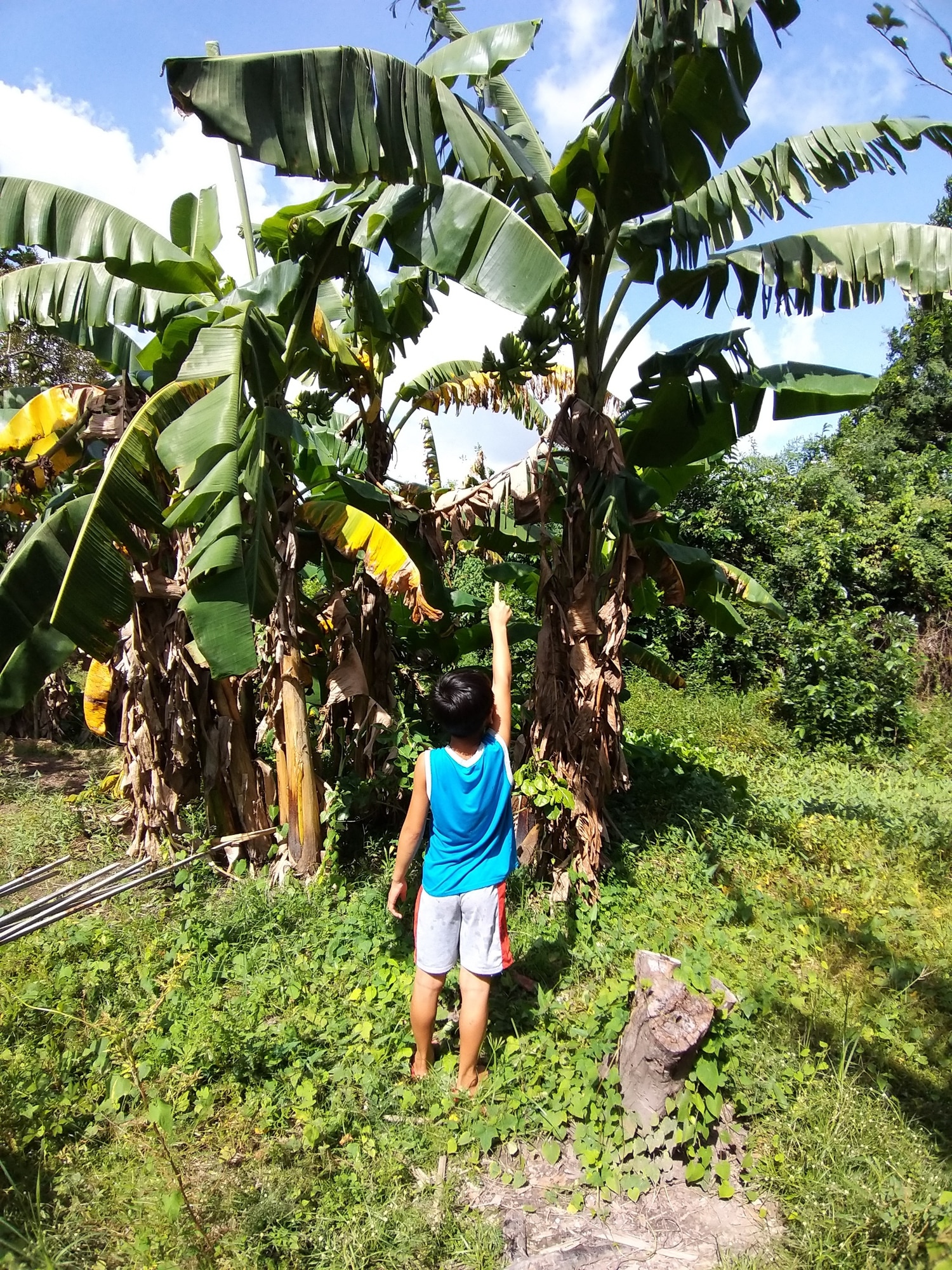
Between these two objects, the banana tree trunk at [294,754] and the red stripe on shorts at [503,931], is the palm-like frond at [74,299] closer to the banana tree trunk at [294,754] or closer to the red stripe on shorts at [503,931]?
the banana tree trunk at [294,754]

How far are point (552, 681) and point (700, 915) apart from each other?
1.61 meters

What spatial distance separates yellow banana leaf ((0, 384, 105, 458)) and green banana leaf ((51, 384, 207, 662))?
5.06 ft

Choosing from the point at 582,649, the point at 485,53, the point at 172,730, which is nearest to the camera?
the point at 485,53

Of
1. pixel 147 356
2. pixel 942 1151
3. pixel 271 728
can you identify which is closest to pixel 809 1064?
pixel 942 1151

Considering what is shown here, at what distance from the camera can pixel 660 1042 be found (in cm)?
283

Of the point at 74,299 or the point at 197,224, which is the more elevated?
the point at 197,224

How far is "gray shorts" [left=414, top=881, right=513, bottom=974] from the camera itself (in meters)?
3.19

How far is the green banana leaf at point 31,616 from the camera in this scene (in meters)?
3.66

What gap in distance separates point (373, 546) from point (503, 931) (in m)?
2.41

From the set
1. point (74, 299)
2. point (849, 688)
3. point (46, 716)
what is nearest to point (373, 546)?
point (74, 299)

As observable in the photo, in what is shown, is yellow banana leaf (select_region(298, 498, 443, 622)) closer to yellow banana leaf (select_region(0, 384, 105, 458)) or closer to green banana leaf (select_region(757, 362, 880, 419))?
yellow banana leaf (select_region(0, 384, 105, 458))

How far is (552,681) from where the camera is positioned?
4902 mm

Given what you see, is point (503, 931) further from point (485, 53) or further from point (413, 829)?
point (485, 53)

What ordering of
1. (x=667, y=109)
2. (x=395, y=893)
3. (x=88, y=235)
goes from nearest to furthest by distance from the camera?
1. (x=395, y=893)
2. (x=667, y=109)
3. (x=88, y=235)
